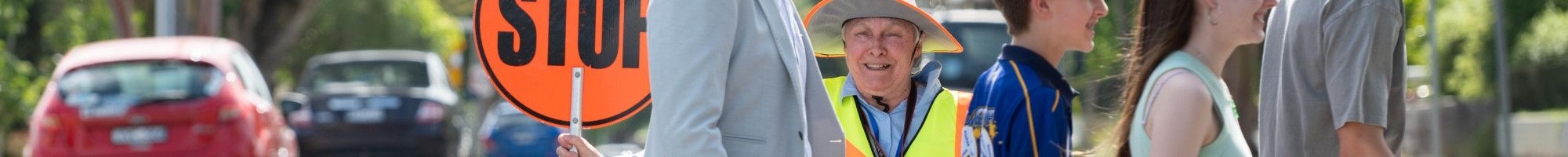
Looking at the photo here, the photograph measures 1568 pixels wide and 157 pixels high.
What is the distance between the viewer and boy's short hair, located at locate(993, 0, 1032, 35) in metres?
2.99

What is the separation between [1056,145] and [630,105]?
120 cm

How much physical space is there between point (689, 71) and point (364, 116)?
35.1ft

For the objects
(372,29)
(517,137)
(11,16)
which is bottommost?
(517,137)

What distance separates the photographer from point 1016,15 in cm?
300

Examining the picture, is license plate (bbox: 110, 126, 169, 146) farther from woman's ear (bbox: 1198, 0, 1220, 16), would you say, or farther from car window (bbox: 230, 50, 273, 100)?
woman's ear (bbox: 1198, 0, 1220, 16)

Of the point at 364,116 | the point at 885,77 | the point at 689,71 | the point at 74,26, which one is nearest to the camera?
the point at 689,71

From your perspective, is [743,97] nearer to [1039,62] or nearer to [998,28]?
[1039,62]

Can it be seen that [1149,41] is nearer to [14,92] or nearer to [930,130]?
[930,130]

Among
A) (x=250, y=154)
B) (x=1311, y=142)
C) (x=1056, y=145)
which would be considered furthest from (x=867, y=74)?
(x=250, y=154)

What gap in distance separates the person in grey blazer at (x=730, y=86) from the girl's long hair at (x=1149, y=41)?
527 mm

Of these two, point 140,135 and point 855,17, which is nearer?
point 855,17

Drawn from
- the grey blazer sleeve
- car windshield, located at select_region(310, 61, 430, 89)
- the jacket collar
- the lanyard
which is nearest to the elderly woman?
the lanyard

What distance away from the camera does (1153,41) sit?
9.42ft

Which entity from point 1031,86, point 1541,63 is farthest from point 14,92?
point 1031,86
